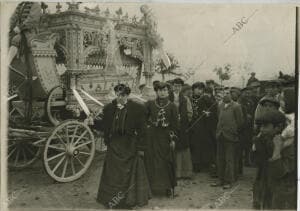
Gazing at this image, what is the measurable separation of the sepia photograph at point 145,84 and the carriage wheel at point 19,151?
0.01 metres

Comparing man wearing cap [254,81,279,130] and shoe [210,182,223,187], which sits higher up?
man wearing cap [254,81,279,130]

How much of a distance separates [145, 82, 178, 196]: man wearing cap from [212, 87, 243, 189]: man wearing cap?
0.50 m

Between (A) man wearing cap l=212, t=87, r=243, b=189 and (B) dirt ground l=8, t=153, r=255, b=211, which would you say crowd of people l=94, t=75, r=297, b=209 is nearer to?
(A) man wearing cap l=212, t=87, r=243, b=189

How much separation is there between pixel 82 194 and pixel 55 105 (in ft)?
3.20

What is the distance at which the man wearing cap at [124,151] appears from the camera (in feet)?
15.6

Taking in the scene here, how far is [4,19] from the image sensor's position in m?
5.02

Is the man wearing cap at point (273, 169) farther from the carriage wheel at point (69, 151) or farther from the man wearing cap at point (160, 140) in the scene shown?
the carriage wheel at point (69, 151)

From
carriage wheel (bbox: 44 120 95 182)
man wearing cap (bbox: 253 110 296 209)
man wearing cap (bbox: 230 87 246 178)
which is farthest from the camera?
man wearing cap (bbox: 230 87 246 178)

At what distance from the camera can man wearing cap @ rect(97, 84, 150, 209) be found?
15.6 feet

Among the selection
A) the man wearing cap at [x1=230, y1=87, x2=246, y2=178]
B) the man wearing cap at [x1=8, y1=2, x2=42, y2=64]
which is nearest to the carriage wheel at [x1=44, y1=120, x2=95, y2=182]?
the man wearing cap at [x1=8, y1=2, x2=42, y2=64]

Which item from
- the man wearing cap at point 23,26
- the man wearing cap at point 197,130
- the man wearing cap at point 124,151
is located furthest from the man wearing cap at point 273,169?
the man wearing cap at point 23,26

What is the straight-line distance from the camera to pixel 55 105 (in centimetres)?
501

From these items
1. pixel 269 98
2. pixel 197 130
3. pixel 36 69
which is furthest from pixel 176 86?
pixel 36 69

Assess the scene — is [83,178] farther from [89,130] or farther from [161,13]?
[161,13]
